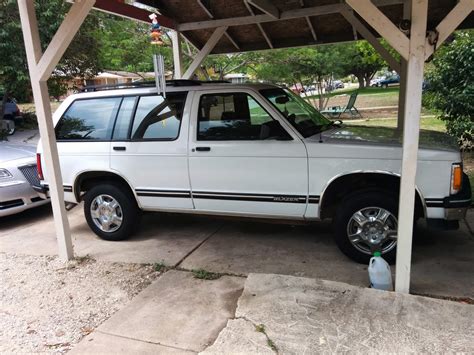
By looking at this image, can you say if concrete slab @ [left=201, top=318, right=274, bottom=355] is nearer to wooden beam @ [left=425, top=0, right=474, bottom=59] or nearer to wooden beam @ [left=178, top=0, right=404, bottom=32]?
wooden beam @ [left=425, top=0, right=474, bottom=59]

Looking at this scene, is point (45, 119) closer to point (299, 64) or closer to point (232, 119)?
point (232, 119)

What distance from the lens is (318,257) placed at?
188 inches

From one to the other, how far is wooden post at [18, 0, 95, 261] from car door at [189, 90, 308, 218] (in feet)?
4.97

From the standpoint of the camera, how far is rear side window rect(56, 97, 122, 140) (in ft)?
17.8

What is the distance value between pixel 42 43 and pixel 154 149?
11380 mm

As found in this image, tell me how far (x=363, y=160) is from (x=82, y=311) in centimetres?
305

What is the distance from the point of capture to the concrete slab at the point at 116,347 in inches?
127

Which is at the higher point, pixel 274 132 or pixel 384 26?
pixel 384 26

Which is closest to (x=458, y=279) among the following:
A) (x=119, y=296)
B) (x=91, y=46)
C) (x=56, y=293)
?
(x=119, y=296)

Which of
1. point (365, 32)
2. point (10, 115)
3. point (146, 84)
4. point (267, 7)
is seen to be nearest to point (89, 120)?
point (146, 84)

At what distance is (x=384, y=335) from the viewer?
3.15 meters

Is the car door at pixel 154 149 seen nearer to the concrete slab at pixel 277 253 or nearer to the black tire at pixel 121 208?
the black tire at pixel 121 208

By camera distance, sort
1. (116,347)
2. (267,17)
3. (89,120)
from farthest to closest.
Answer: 1. (267,17)
2. (89,120)
3. (116,347)

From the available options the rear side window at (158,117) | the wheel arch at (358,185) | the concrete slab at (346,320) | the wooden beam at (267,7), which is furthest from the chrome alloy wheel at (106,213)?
the wooden beam at (267,7)
